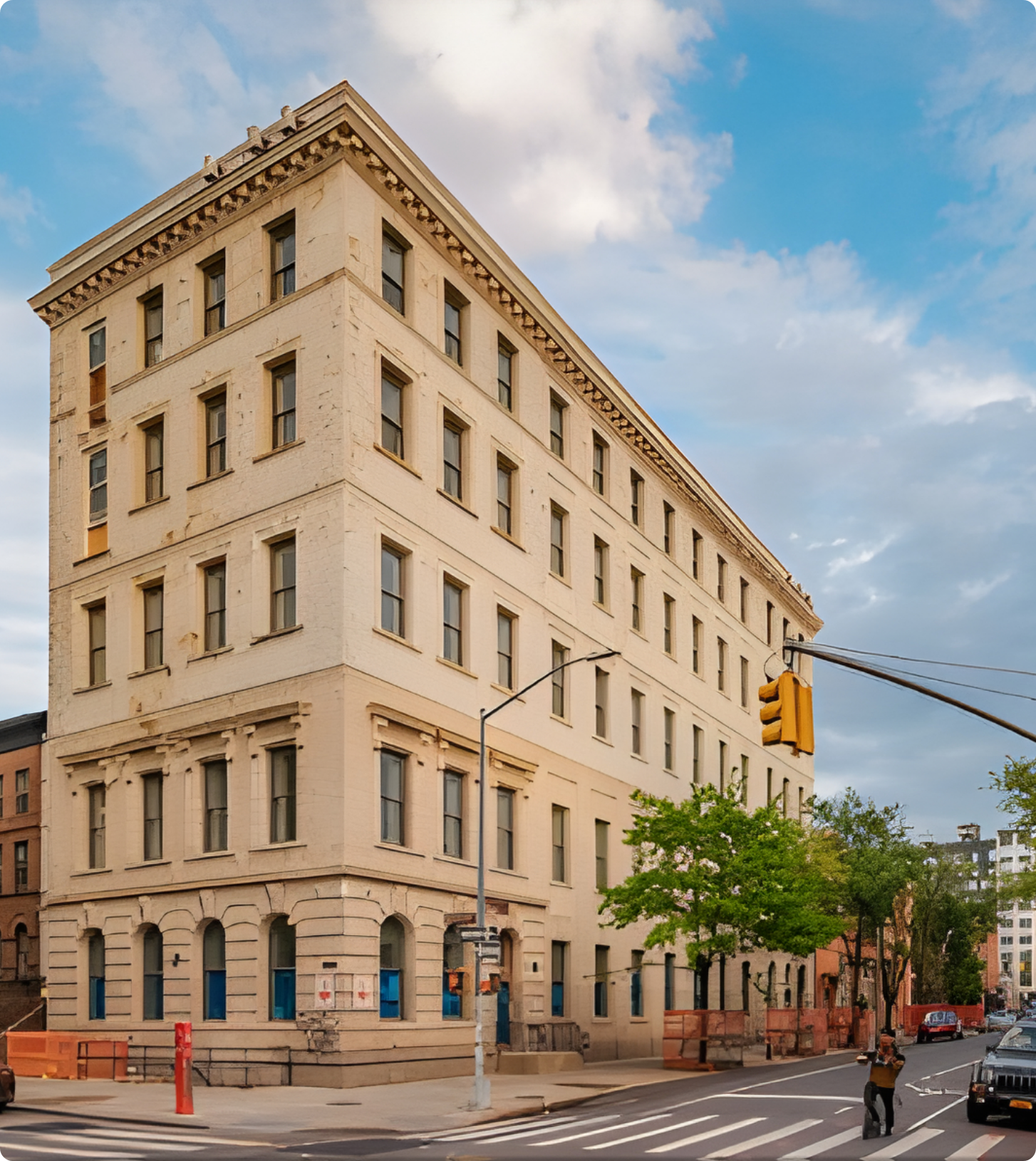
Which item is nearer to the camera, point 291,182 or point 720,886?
point 291,182

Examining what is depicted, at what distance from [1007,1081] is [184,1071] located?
15077 millimetres

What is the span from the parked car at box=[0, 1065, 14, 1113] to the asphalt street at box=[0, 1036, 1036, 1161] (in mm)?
307

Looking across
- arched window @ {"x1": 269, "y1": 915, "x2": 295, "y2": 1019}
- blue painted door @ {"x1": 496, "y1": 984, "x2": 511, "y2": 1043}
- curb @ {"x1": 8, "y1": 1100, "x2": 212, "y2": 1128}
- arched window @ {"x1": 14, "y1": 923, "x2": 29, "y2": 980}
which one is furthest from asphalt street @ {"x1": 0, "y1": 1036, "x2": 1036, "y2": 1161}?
arched window @ {"x1": 14, "y1": 923, "x2": 29, "y2": 980}

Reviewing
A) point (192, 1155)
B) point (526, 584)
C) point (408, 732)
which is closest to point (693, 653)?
point (526, 584)

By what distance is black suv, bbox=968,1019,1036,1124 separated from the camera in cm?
2491

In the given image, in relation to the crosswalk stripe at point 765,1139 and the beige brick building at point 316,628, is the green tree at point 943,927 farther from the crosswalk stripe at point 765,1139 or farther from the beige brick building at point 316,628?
the crosswalk stripe at point 765,1139

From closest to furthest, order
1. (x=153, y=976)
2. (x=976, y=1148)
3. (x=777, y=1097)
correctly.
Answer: (x=976, y=1148)
(x=777, y=1097)
(x=153, y=976)

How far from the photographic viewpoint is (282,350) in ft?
125

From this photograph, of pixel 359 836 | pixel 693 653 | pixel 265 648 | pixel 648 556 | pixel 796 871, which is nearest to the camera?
pixel 359 836

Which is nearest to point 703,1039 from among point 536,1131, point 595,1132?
point 536,1131

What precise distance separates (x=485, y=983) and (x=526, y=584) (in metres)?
18.9

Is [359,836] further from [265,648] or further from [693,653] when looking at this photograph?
[693,653]

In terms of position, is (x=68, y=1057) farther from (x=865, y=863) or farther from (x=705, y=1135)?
(x=865, y=863)

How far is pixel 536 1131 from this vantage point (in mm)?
24391
